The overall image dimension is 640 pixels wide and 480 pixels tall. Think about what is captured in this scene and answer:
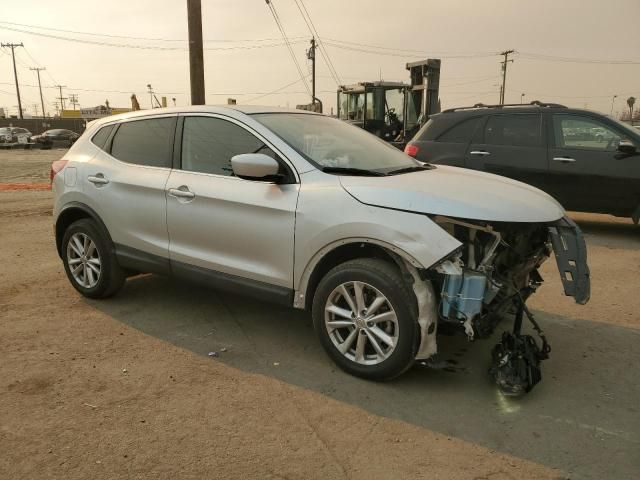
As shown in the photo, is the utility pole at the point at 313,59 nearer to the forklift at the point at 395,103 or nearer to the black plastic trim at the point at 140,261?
the forklift at the point at 395,103

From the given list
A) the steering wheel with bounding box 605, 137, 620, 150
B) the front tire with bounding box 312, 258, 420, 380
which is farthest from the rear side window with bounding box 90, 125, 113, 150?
the steering wheel with bounding box 605, 137, 620, 150

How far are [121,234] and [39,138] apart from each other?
41.3m

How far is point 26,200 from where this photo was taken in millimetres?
11391

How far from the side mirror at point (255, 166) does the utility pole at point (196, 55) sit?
7.78 meters

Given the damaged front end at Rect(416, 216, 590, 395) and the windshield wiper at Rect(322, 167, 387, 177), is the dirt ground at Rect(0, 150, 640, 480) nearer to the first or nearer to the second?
the damaged front end at Rect(416, 216, 590, 395)

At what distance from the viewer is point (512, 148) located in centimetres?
793

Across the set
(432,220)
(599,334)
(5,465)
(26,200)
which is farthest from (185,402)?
(26,200)

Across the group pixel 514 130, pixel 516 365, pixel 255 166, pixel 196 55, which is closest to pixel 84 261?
pixel 255 166

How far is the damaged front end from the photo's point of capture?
3.11m

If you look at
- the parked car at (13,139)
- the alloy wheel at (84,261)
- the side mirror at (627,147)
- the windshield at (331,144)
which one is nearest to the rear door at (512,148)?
the side mirror at (627,147)

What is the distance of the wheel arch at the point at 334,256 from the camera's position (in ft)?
10.9

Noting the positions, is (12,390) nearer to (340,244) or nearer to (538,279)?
(340,244)

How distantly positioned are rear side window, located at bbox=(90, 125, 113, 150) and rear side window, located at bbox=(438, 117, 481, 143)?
17.0ft

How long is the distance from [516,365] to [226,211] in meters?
2.20
